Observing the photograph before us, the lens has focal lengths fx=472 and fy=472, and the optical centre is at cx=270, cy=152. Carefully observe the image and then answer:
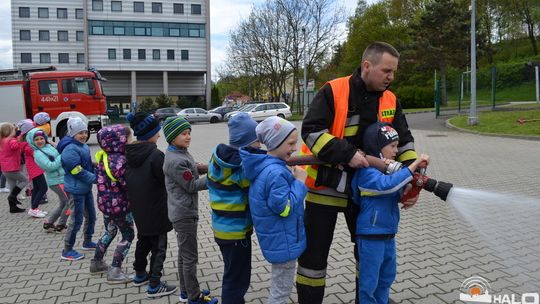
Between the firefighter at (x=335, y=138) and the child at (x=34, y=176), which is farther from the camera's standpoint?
the child at (x=34, y=176)

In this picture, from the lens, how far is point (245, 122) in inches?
124

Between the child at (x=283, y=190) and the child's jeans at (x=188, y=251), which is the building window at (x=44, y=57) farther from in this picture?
the child at (x=283, y=190)

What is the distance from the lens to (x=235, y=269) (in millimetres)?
3281

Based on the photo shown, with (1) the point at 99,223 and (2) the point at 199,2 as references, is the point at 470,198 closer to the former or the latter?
(1) the point at 99,223

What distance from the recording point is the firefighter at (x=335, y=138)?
3.03m

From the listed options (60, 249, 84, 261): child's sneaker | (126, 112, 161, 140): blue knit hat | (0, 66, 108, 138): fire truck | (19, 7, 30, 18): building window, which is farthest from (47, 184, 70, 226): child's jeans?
(19, 7, 30, 18): building window

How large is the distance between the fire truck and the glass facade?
123 ft

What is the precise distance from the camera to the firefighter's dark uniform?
306 cm

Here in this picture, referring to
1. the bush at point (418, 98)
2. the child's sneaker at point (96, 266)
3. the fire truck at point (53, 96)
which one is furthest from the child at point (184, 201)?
the bush at point (418, 98)

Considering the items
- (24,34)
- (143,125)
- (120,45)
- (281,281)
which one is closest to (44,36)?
(24,34)

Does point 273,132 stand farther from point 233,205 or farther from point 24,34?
point 24,34

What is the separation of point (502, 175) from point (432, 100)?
33026mm

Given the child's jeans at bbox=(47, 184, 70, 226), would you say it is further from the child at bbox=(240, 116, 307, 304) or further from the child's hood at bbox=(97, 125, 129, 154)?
the child at bbox=(240, 116, 307, 304)

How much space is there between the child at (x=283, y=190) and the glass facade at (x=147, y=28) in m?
56.6
